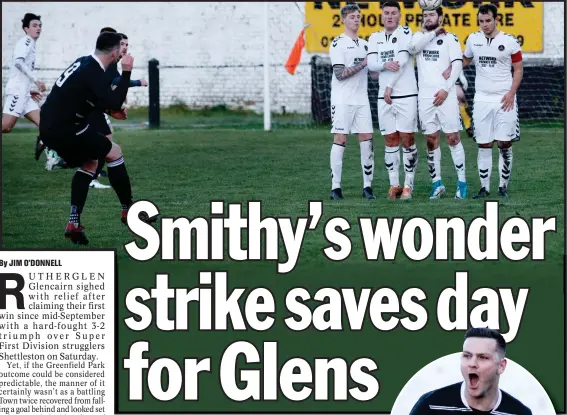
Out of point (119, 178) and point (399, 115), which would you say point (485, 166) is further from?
point (119, 178)

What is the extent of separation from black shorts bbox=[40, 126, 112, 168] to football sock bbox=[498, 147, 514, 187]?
4.09 metres

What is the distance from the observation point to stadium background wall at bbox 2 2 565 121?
25656 mm

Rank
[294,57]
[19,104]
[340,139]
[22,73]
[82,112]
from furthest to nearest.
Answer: [294,57] < [19,104] < [22,73] < [340,139] < [82,112]

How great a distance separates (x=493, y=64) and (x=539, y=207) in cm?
180

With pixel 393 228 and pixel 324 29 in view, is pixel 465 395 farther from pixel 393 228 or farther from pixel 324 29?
pixel 324 29

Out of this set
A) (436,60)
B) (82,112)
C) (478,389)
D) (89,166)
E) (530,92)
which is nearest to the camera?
(478,389)

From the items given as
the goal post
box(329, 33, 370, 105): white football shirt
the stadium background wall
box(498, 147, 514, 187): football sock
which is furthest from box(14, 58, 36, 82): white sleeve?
the stadium background wall

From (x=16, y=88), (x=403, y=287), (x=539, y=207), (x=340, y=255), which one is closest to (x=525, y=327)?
(x=403, y=287)

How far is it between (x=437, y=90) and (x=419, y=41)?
1.82ft

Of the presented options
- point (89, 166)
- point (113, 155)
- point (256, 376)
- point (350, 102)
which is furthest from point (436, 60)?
point (256, 376)

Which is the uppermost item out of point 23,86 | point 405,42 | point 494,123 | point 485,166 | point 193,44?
point 193,44

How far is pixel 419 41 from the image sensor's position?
36.3ft

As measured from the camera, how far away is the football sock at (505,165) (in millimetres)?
11375

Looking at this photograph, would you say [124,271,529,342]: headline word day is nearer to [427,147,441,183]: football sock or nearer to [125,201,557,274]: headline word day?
[125,201,557,274]: headline word day
